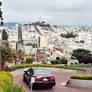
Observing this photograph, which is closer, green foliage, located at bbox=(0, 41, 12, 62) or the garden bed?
the garden bed

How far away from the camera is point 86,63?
91.4 ft

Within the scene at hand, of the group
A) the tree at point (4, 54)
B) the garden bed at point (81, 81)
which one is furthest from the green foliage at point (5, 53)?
the garden bed at point (81, 81)

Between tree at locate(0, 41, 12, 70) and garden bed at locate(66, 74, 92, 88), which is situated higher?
tree at locate(0, 41, 12, 70)

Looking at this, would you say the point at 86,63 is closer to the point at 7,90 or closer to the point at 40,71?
the point at 40,71

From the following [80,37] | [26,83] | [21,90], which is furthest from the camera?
[80,37]

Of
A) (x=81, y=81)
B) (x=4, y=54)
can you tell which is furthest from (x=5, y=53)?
(x=81, y=81)

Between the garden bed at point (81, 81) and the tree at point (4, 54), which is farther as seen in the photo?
the tree at point (4, 54)

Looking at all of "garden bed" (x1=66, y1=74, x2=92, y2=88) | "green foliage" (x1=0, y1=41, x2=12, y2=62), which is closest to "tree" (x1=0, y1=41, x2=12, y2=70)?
"green foliage" (x1=0, y1=41, x2=12, y2=62)

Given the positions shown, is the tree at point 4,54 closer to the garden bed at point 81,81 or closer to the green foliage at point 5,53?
the green foliage at point 5,53

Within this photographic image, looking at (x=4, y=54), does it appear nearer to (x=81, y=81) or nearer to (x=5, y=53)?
(x=5, y=53)

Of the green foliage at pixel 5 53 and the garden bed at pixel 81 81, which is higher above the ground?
the green foliage at pixel 5 53

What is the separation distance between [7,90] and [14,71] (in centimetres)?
1154

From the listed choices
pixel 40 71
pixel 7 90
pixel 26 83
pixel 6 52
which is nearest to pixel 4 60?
pixel 6 52

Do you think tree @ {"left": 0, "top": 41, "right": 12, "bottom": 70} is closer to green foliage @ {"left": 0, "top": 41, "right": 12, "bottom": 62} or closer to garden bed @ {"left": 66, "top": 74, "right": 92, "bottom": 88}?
green foliage @ {"left": 0, "top": 41, "right": 12, "bottom": 62}
